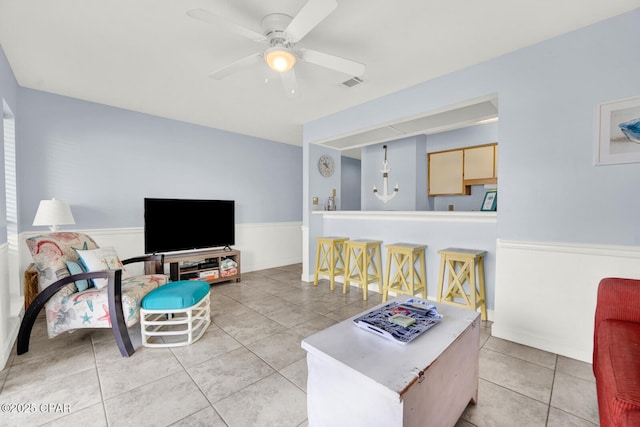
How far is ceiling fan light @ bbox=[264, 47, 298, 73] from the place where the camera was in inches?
71.8

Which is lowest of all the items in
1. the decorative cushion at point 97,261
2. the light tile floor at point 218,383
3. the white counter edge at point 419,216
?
the light tile floor at point 218,383

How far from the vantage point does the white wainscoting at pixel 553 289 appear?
1.92 meters

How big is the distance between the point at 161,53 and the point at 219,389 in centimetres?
261

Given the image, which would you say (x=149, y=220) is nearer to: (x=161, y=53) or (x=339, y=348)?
(x=161, y=53)

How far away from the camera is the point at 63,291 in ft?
6.82

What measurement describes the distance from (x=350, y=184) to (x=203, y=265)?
174 inches

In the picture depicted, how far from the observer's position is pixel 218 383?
1.73 m

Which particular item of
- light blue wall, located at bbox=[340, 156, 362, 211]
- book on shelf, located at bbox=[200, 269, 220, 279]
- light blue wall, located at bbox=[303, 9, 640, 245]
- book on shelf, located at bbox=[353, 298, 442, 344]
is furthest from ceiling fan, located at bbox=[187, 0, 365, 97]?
light blue wall, located at bbox=[340, 156, 362, 211]

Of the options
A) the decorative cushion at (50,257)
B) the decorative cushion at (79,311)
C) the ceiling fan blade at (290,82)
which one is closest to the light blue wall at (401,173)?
the ceiling fan blade at (290,82)

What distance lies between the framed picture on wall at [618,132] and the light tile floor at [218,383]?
148 centimetres

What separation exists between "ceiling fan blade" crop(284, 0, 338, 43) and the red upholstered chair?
1.97 m

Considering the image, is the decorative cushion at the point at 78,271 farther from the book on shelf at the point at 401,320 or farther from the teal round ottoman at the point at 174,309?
the book on shelf at the point at 401,320

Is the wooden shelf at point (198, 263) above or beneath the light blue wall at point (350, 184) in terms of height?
beneath

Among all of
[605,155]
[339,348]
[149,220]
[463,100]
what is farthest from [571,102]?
[149,220]
